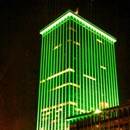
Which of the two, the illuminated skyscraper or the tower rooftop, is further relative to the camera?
the tower rooftop

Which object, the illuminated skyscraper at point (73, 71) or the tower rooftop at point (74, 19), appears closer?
the illuminated skyscraper at point (73, 71)

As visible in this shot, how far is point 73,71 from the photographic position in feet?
292

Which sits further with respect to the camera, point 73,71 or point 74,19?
point 74,19

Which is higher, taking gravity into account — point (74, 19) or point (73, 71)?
point (74, 19)

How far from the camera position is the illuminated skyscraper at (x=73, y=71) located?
281 ft

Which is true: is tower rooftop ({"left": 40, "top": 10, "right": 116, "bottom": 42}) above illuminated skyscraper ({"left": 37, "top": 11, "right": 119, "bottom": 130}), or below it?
above

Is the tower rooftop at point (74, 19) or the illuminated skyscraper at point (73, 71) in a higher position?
the tower rooftop at point (74, 19)

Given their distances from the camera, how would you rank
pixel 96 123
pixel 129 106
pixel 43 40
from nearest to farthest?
pixel 129 106 → pixel 96 123 → pixel 43 40

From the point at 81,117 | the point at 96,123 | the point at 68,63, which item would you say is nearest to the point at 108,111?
the point at 96,123

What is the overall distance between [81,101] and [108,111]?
29446mm

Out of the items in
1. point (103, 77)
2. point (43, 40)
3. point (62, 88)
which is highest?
point (43, 40)

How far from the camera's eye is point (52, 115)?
285 feet

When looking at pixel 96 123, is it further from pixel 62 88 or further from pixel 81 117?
pixel 62 88

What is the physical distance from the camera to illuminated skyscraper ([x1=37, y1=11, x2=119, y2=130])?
85.8 meters
